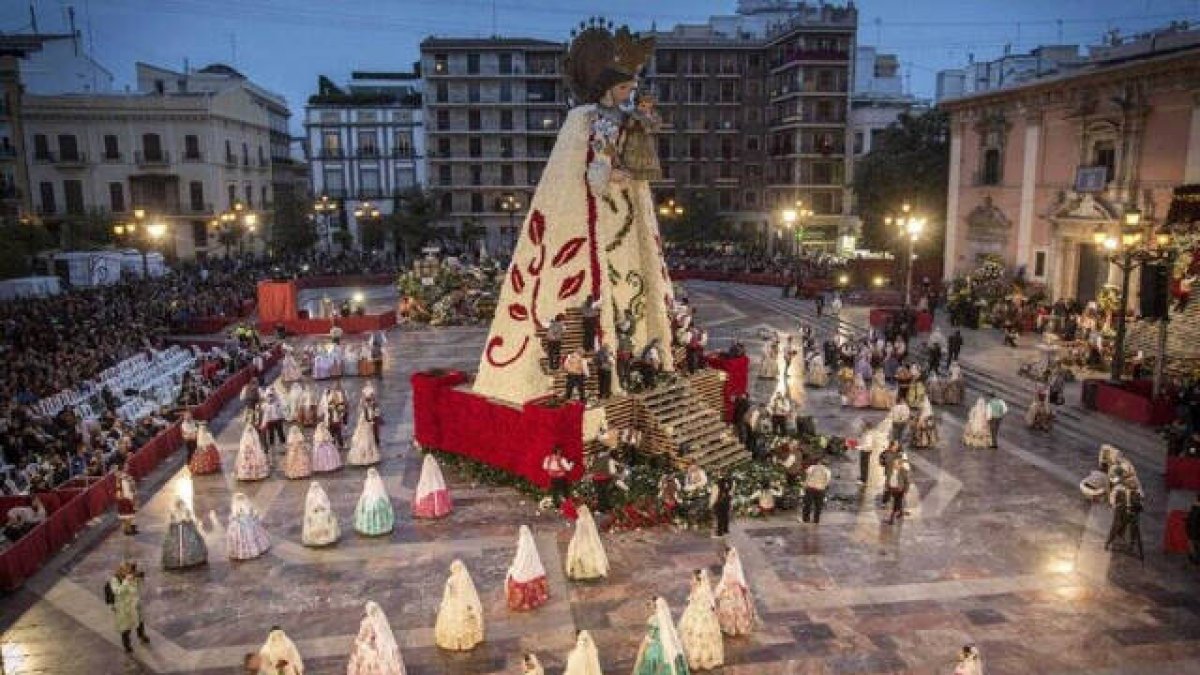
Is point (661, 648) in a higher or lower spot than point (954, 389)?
lower

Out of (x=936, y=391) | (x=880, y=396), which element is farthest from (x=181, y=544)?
(x=936, y=391)

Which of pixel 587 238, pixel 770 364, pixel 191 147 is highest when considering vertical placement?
pixel 191 147

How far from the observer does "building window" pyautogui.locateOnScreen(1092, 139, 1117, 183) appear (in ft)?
101

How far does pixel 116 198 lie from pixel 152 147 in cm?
391

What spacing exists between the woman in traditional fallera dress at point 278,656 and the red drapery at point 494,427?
23.3 ft

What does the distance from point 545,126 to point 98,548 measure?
56.8 m

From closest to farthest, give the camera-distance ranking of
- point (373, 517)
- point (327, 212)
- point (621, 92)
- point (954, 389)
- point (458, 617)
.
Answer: point (458, 617)
point (373, 517)
point (621, 92)
point (954, 389)
point (327, 212)

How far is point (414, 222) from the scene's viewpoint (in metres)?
62.7

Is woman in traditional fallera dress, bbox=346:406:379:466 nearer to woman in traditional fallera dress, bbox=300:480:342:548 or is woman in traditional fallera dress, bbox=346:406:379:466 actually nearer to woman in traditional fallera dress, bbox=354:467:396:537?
woman in traditional fallera dress, bbox=354:467:396:537

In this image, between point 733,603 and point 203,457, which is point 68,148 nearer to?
point 203,457

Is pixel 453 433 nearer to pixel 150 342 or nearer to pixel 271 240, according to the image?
pixel 150 342

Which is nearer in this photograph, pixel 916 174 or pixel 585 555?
pixel 585 555

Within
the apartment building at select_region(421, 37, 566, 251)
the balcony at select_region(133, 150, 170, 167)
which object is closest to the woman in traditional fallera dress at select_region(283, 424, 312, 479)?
the balcony at select_region(133, 150, 170, 167)

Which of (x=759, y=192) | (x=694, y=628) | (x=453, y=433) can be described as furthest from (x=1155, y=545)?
(x=759, y=192)
